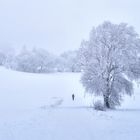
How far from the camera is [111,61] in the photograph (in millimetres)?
23766

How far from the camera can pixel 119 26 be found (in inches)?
955

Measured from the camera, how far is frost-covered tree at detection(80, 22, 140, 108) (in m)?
23.3

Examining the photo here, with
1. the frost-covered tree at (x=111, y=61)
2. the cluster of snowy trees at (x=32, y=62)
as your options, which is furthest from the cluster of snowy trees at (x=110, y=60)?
the cluster of snowy trees at (x=32, y=62)

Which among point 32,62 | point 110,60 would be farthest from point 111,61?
point 32,62

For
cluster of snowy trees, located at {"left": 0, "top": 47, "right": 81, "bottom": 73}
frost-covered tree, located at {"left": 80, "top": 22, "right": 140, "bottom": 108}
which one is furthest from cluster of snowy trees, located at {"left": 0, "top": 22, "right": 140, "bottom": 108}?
cluster of snowy trees, located at {"left": 0, "top": 47, "right": 81, "bottom": 73}

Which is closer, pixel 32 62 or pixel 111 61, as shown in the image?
pixel 111 61

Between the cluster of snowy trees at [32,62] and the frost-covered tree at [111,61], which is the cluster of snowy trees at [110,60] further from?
the cluster of snowy trees at [32,62]

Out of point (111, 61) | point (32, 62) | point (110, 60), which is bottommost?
point (111, 61)

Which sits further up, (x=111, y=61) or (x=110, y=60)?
(x=110, y=60)

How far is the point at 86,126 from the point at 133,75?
39.3 feet

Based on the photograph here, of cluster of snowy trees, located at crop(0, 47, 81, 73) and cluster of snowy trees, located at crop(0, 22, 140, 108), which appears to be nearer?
cluster of snowy trees, located at crop(0, 22, 140, 108)

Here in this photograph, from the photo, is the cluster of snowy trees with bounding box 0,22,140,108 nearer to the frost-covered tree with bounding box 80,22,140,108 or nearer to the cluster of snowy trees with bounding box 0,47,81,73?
the frost-covered tree with bounding box 80,22,140,108

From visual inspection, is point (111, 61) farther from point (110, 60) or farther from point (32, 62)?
point (32, 62)

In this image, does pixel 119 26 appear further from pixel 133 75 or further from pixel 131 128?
pixel 131 128
